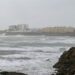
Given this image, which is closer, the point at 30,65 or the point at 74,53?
the point at 74,53

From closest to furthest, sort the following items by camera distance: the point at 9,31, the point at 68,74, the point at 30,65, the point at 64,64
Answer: the point at 68,74 → the point at 64,64 → the point at 30,65 → the point at 9,31

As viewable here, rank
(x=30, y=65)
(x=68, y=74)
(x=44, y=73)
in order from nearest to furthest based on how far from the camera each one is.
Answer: (x=68, y=74) < (x=44, y=73) < (x=30, y=65)

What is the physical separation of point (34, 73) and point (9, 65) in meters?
3.77

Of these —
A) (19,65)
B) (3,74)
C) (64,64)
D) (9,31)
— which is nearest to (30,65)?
(19,65)

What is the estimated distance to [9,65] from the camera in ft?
62.2

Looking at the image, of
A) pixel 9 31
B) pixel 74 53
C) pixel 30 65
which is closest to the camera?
pixel 74 53

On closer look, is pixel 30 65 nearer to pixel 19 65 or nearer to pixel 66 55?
pixel 19 65

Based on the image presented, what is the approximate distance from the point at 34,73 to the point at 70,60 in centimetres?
228

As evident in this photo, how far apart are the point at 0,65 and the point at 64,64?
455 centimetres

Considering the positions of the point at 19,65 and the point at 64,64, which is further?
the point at 19,65

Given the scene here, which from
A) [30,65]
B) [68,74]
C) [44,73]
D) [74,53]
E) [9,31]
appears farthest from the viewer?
[9,31]

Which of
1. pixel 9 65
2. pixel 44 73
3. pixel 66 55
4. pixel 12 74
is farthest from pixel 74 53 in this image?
pixel 12 74

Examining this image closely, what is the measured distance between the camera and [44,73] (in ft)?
50.6

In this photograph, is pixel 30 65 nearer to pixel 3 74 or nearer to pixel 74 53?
pixel 74 53
